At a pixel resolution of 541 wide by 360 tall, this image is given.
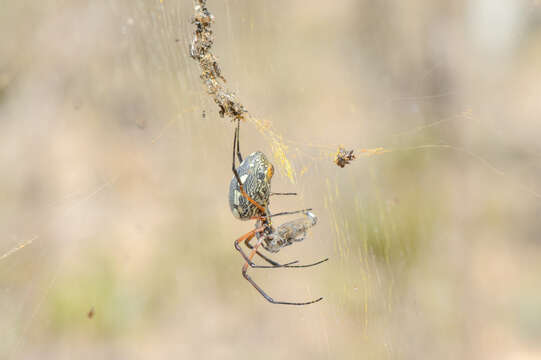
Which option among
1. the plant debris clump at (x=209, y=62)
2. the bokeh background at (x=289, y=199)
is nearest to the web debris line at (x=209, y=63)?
the plant debris clump at (x=209, y=62)

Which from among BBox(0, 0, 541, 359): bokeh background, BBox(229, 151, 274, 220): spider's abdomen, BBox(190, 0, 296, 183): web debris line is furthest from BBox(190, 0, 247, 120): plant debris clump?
BBox(0, 0, 541, 359): bokeh background

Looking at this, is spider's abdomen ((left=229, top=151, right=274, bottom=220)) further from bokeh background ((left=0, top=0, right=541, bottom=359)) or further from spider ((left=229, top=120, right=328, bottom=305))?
bokeh background ((left=0, top=0, right=541, bottom=359))

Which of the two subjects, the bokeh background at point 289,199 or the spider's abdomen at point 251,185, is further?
the bokeh background at point 289,199

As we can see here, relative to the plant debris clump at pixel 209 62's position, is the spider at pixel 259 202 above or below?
below

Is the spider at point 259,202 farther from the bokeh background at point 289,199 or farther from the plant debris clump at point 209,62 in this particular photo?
the bokeh background at point 289,199

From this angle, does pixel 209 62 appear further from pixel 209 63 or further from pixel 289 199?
pixel 289 199

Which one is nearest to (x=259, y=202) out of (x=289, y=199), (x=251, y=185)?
(x=251, y=185)

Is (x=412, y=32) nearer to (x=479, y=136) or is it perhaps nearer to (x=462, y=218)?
(x=479, y=136)
